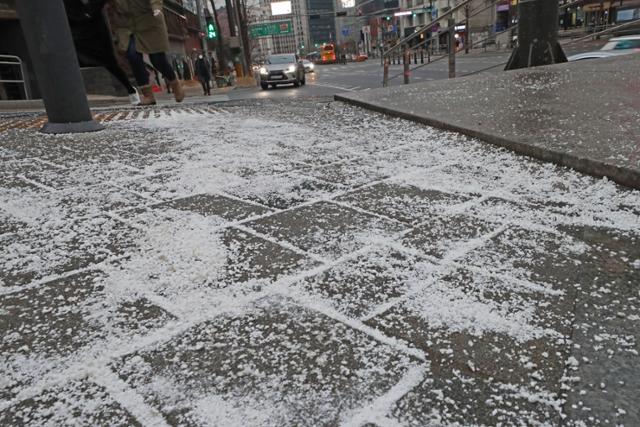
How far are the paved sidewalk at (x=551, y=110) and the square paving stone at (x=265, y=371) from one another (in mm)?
1671

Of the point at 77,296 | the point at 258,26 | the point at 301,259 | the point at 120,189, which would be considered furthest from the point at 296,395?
the point at 258,26

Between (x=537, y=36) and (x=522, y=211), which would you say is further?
(x=537, y=36)

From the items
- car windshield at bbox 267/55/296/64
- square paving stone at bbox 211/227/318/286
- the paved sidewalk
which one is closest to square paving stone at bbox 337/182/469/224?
square paving stone at bbox 211/227/318/286

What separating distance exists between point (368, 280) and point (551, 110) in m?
2.85

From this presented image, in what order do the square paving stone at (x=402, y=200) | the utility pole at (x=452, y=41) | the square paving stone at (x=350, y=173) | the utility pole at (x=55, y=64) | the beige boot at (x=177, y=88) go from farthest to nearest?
the utility pole at (x=452, y=41)
the beige boot at (x=177, y=88)
the utility pole at (x=55, y=64)
the square paving stone at (x=350, y=173)
the square paving stone at (x=402, y=200)

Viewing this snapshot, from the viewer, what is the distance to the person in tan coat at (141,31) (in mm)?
5020

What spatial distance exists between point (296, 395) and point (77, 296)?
2.56ft

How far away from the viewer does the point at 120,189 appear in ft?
7.73

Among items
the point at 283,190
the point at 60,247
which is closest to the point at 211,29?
the point at 283,190

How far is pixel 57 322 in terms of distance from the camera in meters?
1.21

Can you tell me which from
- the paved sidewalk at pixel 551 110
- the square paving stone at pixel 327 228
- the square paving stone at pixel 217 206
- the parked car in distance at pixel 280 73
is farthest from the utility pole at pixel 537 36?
the parked car in distance at pixel 280 73

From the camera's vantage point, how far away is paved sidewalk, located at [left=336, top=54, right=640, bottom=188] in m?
2.38

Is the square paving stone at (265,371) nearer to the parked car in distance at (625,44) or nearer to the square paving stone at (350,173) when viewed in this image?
the square paving stone at (350,173)

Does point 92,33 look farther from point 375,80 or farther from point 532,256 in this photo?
point 375,80
